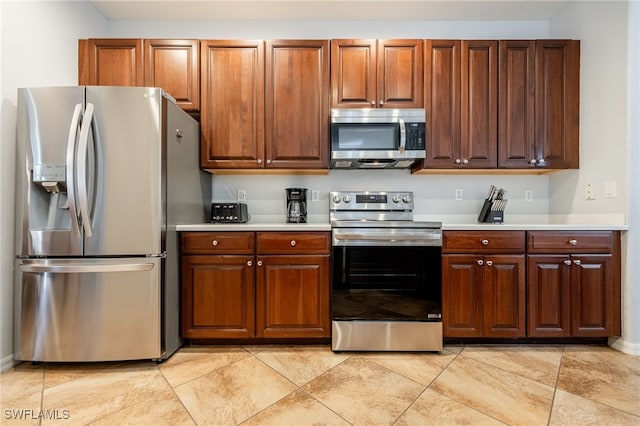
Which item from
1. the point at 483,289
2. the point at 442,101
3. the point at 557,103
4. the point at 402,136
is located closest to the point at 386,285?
the point at 483,289

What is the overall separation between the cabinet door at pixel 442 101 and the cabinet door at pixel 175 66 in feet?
6.19

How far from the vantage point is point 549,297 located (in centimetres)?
198

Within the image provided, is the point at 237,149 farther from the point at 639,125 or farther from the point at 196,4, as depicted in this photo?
the point at 639,125

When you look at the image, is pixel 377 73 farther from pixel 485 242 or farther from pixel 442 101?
pixel 485 242

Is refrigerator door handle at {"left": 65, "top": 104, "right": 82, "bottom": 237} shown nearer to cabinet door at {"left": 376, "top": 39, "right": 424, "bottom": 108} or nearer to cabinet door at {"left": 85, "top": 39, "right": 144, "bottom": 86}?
cabinet door at {"left": 85, "top": 39, "right": 144, "bottom": 86}

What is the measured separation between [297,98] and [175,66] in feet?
3.37

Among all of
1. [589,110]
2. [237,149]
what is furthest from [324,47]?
[589,110]

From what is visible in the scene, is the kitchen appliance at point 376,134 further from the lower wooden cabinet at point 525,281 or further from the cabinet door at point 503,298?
the cabinet door at point 503,298

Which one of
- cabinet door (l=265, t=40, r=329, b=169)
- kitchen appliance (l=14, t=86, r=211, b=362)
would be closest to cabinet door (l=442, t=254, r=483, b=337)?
cabinet door (l=265, t=40, r=329, b=169)

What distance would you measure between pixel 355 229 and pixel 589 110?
6.81ft

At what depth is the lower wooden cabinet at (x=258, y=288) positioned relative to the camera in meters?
1.98

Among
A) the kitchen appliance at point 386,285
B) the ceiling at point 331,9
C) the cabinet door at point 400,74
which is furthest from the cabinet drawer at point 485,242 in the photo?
the ceiling at point 331,9

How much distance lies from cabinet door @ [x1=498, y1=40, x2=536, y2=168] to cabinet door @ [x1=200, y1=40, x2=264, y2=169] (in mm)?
1952

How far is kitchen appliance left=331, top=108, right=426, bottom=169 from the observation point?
2168 mm
